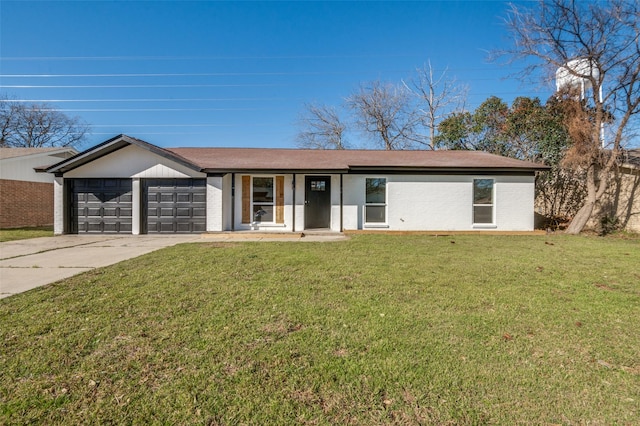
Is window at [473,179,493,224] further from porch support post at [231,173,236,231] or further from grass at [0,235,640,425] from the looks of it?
porch support post at [231,173,236,231]

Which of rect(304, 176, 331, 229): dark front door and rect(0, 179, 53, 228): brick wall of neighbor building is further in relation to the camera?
rect(0, 179, 53, 228): brick wall of neighbor building

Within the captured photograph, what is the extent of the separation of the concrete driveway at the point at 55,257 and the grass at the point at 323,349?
71 centimetres

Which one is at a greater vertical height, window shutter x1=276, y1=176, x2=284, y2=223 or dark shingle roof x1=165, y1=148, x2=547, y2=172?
dark shingle roof x1=165, y1=148, x2=547, y2=172

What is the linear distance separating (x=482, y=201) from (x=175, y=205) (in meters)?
11.8

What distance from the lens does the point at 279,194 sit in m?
12.0

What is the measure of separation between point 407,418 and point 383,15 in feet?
59.6

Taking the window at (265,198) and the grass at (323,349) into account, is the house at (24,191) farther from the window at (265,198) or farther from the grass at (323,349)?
the grass at (323,349)

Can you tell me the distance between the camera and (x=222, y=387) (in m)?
2.29

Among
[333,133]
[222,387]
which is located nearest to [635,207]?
[222,387]

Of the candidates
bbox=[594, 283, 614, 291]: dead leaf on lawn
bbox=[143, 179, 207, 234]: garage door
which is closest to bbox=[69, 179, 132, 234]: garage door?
bbox=[143, 179, 207, 234]: garage door

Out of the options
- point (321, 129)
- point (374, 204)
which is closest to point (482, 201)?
point (374, 204)

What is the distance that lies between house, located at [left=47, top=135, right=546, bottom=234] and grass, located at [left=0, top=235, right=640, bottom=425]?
6.40m

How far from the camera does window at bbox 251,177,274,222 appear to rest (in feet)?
39.4

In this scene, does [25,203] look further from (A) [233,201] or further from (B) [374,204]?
(B) [374,204]
